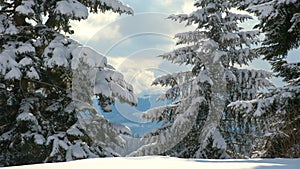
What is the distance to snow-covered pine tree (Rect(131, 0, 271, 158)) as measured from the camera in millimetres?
10418

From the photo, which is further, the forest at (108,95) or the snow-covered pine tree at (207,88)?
the snow-covered pine tree at (207,88)

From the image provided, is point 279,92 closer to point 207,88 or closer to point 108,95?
point 108,95

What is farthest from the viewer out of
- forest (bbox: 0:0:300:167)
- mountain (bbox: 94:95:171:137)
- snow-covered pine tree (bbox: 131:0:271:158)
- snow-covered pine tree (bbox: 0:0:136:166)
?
snow-covered pine tree (bbox: 131:0:271:158)

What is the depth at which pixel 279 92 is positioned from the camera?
6.09 metres

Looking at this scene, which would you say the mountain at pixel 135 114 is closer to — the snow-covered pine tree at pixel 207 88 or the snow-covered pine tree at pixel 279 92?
the snow-covered pine tree at pixel 207 88

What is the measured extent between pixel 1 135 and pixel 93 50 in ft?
9.10

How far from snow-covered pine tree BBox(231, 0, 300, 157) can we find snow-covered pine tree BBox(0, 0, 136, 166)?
3.09 meters

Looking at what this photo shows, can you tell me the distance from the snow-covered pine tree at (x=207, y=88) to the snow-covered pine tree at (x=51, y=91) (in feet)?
9.01

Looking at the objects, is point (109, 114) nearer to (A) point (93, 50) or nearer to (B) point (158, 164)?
(A) point (93, 50)

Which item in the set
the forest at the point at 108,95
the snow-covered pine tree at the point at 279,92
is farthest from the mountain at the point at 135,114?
the snow-covered pine tree at the point at 279,92

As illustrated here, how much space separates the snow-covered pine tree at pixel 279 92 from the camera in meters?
5.66

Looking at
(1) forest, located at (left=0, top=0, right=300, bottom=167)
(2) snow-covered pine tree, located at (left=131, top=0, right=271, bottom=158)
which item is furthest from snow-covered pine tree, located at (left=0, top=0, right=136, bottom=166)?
(2) snow-covered pine tree, located at (left=131, top=0, right=271, bottom=158)

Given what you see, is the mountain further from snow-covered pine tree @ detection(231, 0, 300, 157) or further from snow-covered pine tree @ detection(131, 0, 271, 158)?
snow-covered pine tree @ detection(231, 0, 300, 157)

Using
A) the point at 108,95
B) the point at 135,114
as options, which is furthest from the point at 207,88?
the point at 108,95
